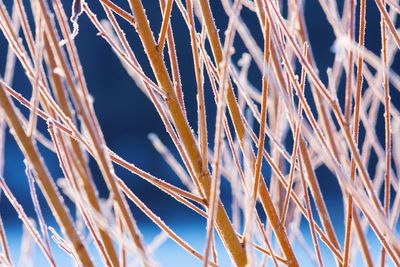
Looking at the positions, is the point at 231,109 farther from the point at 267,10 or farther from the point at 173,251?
the point at 173,251

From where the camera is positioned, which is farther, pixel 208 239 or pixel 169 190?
pixel 169 190

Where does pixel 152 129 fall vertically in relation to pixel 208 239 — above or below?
below

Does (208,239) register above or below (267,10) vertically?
below

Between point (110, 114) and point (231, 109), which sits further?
point (110, 114)

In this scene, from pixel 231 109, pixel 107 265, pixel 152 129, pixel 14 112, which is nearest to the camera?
pixel 14 112

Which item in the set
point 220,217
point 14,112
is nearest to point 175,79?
point 220,217

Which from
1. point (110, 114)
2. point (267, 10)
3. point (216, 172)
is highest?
point (267, 10)

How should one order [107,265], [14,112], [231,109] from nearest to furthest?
1. [14,112]
2. [107,265]
3. [231,109]

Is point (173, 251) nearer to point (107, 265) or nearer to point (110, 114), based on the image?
point (110, 114)

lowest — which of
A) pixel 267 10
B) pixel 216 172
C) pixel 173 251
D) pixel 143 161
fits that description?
pixel 173 251

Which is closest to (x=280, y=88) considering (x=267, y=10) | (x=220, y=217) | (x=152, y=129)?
(x=267, y=10)
